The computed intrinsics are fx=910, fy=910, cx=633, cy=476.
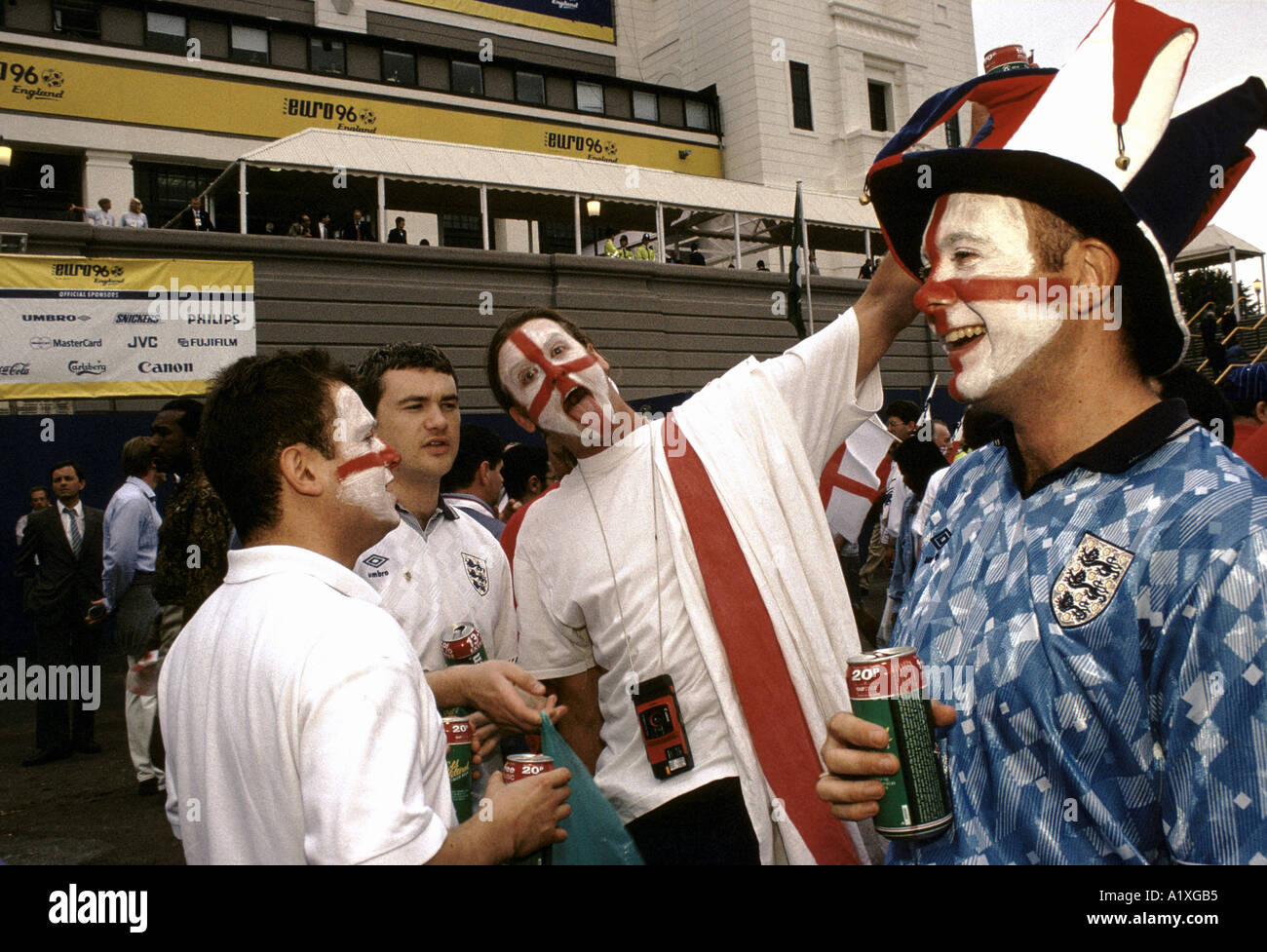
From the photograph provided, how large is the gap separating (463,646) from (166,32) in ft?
85.8

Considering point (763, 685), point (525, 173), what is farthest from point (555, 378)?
point (525, 173)

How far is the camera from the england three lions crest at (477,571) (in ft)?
10.9

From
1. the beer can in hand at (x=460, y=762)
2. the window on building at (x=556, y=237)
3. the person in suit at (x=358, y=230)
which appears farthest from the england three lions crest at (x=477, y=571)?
the window on building at (x=556, y=237)

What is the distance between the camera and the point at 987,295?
5.58 feet

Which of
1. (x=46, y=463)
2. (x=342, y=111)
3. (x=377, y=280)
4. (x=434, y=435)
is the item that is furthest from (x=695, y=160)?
(x=434, y=435)

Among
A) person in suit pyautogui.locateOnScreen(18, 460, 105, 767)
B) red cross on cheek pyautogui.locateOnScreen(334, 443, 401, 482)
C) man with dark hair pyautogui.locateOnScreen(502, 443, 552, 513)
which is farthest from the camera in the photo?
person in suit pyautogui.locateOnScreen(18, 460, 105, 767)

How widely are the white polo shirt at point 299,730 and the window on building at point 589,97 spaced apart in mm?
31372

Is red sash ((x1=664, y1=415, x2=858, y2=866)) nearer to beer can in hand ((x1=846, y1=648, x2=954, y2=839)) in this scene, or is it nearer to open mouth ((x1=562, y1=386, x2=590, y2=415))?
open mouth ((x1=562, y1=386, x2=590, y2=415))

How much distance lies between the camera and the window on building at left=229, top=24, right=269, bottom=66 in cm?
2425

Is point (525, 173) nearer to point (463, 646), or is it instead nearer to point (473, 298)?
point (473, 298)

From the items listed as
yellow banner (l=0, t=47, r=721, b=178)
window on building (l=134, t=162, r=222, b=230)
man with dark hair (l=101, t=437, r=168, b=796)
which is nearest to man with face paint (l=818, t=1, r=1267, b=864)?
man with dark hair (l=101, t=437, r=168, b=796)

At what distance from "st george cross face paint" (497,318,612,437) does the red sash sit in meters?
0.53

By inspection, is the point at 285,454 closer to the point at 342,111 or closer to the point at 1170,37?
the point at 1170,37

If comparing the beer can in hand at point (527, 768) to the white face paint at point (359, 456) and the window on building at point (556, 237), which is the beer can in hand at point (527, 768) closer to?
the white face paint at point (359, 456)
